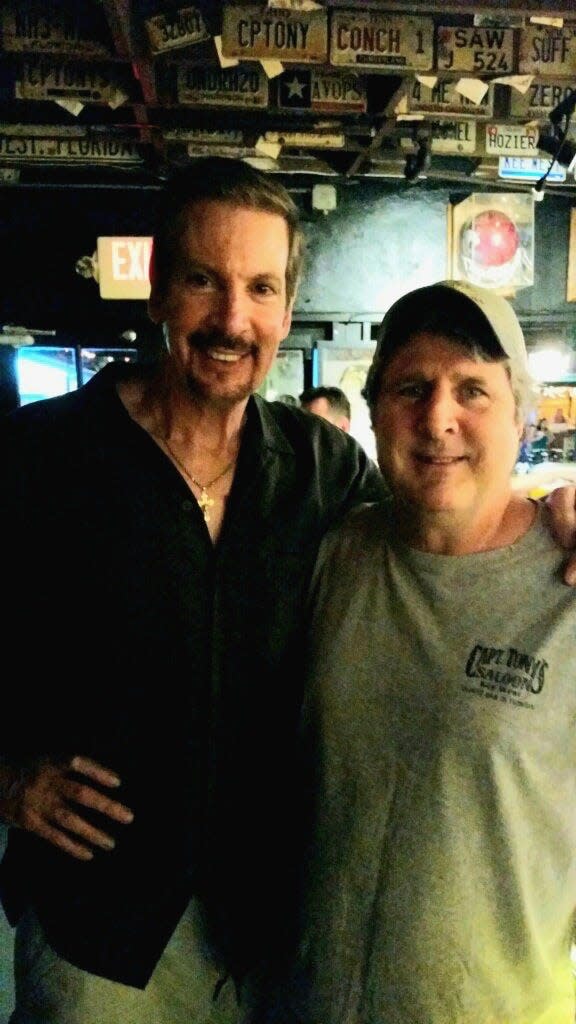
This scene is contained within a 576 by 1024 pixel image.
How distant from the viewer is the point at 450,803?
4.22 feet

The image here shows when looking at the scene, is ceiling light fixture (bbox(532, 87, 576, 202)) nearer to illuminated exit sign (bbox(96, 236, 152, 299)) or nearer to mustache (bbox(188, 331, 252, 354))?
illuminated exit sign (bbox(96, 236, 152, 299))

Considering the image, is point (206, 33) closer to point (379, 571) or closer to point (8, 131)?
point (8, 131)

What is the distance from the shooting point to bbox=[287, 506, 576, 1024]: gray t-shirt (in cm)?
128

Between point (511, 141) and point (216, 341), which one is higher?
point (511, 141)

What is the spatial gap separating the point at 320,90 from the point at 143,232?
2.78 m

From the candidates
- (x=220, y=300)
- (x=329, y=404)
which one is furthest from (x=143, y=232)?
(x=220, y=300)

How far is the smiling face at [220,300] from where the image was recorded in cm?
166

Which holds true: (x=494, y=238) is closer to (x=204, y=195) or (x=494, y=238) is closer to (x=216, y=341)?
(x=204, y=195)

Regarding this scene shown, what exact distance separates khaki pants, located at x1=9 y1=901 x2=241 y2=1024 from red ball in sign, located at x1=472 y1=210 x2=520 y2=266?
→ 239 inches

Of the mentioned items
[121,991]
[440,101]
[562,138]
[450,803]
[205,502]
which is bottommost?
[121,991]

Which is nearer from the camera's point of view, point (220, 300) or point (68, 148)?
point (220, 300)

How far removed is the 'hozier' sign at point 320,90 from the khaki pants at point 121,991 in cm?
422

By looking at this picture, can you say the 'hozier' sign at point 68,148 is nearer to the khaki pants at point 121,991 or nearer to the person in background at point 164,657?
the person in background at point 164,657

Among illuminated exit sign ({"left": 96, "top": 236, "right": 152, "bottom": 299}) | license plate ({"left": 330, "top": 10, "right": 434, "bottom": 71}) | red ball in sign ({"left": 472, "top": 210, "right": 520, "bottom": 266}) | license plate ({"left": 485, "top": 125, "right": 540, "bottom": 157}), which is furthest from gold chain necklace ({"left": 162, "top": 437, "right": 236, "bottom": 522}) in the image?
A: red ball in sign ({"left": 472, "top": 210, "right": 520, "bottom": 266})
